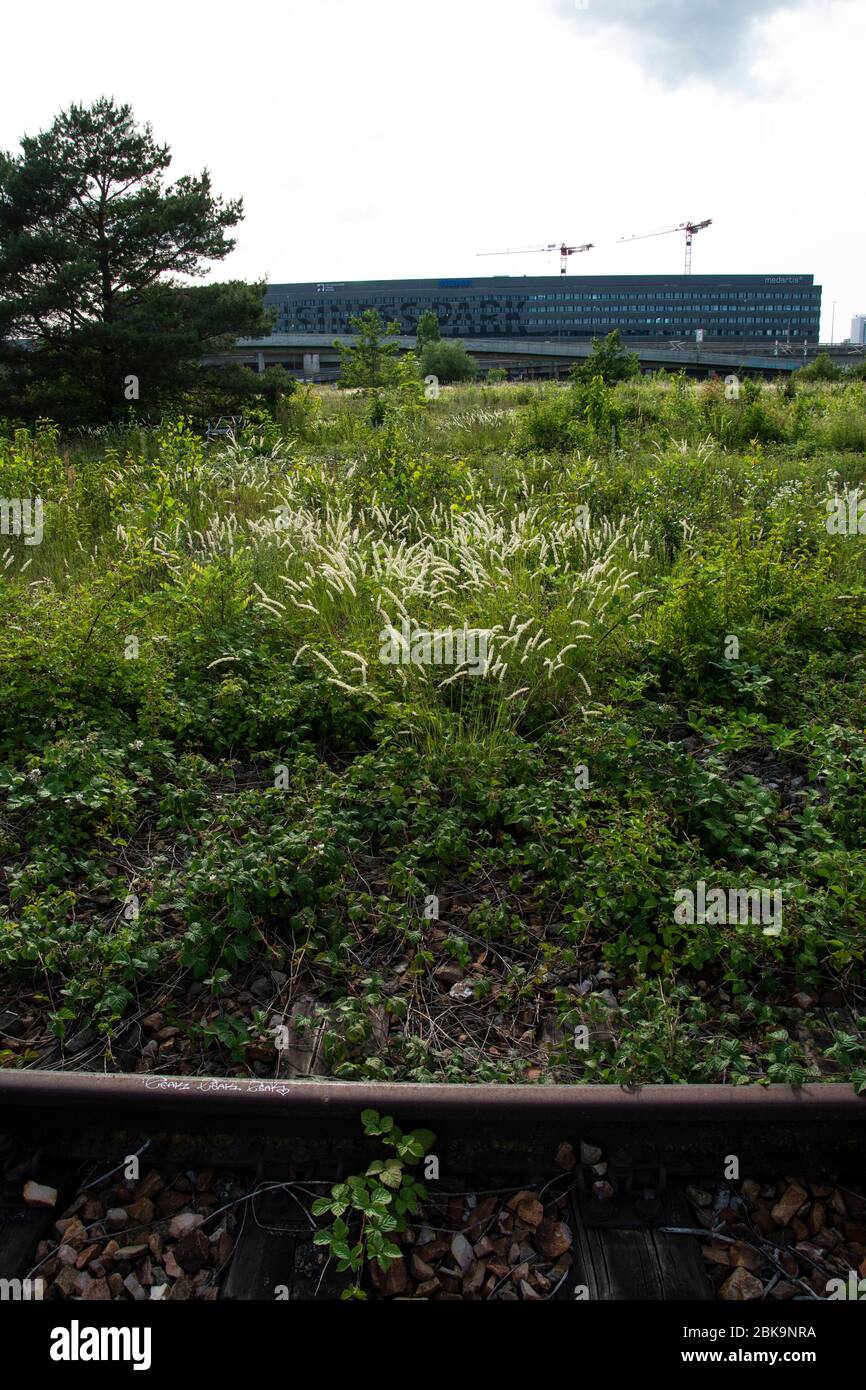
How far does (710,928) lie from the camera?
3498 millimetres

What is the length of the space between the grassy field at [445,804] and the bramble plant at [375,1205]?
26cm

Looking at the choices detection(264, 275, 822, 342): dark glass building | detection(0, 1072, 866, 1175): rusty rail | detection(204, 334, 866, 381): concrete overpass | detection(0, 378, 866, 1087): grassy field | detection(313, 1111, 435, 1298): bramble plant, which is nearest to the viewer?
detection(313, 1111, 435, 1298): bramble plant

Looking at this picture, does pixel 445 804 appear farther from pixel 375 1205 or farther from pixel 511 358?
pixel 511 358

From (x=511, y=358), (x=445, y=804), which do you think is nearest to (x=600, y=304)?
(x=511, y=358)

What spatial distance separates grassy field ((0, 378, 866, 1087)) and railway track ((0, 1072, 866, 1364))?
20cm

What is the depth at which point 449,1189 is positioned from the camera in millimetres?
2688

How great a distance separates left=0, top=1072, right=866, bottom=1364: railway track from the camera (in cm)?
244

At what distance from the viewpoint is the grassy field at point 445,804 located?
10.6 ft

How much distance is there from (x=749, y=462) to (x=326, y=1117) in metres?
8.16

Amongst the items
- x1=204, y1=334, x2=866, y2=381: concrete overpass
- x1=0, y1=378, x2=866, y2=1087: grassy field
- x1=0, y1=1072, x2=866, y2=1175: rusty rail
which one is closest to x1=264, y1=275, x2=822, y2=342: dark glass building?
x1=204, y1=334, x2=866, y2=381: concrete overpass

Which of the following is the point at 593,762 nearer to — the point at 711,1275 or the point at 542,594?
the point at 542,594

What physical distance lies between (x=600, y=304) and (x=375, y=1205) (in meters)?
194

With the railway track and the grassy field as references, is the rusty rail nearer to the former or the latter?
the railway track

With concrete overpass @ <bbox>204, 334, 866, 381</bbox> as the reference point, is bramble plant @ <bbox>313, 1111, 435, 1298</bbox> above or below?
below
